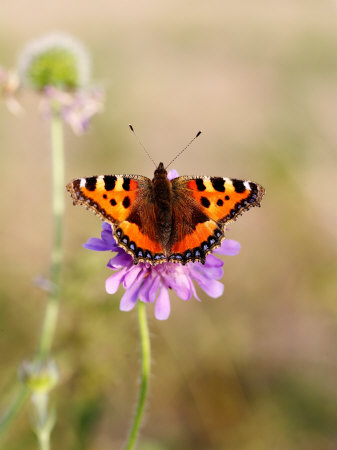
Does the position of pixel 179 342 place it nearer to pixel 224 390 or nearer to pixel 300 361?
pixel 224 390

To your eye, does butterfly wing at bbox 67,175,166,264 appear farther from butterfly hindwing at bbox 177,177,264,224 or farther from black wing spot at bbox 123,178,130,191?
butterfly hindwing at bbox 177,177,264,224

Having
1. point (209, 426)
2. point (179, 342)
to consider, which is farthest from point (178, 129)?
point (209, 426)

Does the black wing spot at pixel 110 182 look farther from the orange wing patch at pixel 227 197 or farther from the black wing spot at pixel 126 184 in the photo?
the orange wing patch at pixel 227 197

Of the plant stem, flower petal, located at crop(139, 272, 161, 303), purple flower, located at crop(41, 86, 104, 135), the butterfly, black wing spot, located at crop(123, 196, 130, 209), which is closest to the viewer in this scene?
flower petal, located at crop(139, 272, 161, 303)

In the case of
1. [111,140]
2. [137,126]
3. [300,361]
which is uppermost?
[137,126]

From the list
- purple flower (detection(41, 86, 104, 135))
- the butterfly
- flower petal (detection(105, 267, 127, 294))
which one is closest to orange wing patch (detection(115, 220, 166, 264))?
the butterfly

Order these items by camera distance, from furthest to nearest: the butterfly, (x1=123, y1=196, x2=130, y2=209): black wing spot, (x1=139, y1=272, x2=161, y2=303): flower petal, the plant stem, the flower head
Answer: the flower head
the plant stem
(x1=123, y1=196, x2=130, y2=209): black wing spot
the butterfly
(x1=139, y1=272, x2=161, y2=303): flower petal

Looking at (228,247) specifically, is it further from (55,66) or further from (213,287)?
(55,66)
